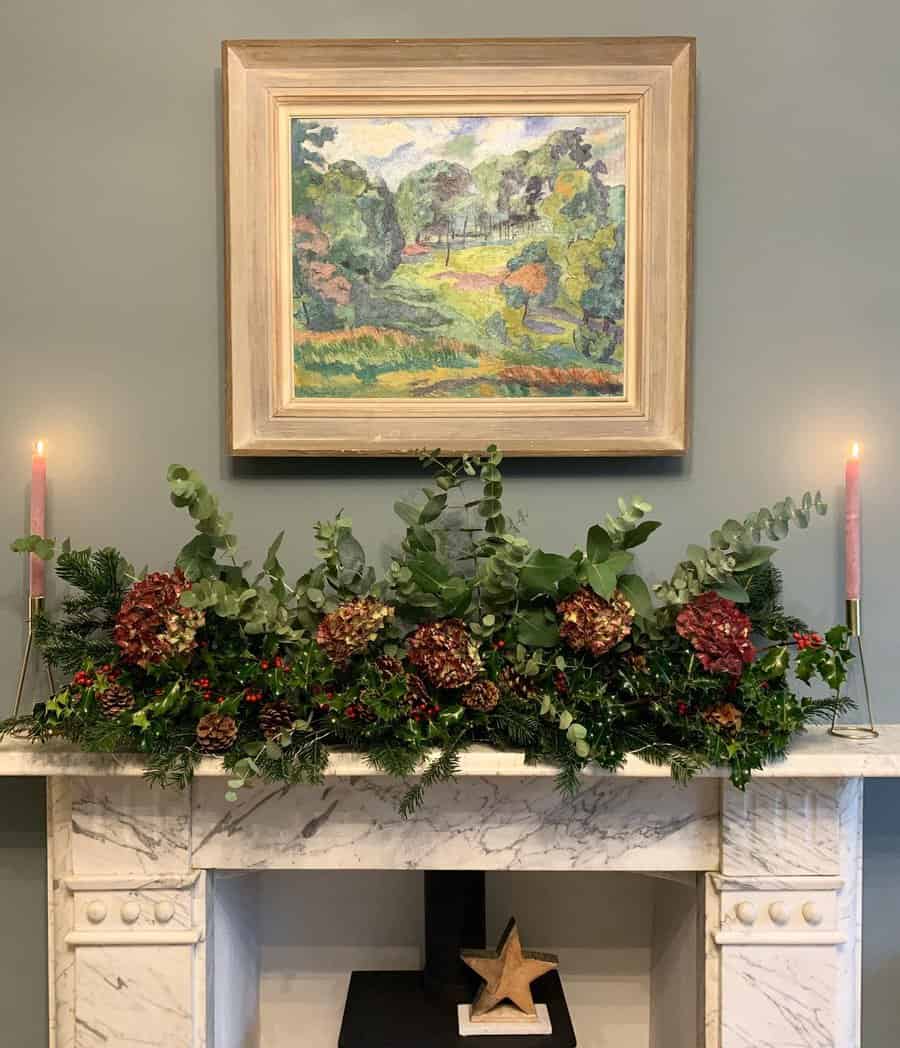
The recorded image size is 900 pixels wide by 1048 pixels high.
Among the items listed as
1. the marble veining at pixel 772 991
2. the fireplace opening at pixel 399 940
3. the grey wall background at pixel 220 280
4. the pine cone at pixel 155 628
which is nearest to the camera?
the pine cone at pixel 155 628

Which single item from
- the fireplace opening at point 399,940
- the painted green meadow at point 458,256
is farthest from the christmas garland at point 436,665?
the fireplace opening at point 399,940

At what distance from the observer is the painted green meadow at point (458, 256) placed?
1.25 meters

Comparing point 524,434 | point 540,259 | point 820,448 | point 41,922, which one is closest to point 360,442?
point 524,434

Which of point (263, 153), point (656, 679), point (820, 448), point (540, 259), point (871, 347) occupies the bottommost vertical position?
point (656, 679)

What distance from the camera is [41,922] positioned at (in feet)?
4.29

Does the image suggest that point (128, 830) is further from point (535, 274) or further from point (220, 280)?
point (535, 274)

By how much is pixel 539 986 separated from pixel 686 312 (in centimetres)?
110

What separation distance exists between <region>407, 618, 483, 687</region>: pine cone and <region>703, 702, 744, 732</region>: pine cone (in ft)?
0.97

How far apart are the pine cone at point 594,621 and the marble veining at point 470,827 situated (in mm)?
236

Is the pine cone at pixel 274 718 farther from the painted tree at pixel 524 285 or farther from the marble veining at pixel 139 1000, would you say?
the painted tree at pixel 524 285

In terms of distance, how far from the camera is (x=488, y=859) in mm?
1176

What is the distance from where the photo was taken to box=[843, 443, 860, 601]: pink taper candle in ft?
3.88

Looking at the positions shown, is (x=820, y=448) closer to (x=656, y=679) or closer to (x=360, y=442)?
(x=656, y=679)

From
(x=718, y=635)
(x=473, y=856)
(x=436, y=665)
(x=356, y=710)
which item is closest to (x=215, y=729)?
(x=356, y=710)
